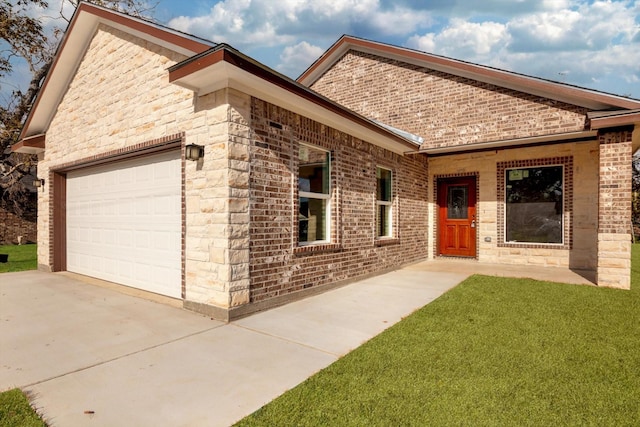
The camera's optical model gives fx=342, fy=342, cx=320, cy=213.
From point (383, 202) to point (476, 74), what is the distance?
4105 millimetres

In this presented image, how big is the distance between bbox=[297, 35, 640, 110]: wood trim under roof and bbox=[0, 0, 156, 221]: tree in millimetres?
13126

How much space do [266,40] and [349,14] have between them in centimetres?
667

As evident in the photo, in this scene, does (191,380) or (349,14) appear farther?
(349,14)

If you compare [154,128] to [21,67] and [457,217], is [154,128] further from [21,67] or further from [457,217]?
[21,67]

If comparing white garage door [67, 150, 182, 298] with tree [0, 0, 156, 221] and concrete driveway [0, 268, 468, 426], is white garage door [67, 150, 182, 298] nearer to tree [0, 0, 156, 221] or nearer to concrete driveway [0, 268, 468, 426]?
concrete driveway [0, 268, 468, 426]

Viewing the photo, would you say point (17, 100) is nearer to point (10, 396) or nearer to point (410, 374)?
point (10, 396)

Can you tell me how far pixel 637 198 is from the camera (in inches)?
770

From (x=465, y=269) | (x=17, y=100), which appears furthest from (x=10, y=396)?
(x=17, y=100)

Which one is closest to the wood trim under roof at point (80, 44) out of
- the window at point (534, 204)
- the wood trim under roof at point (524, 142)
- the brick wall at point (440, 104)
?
the wood trim under roof at point (524, 142)

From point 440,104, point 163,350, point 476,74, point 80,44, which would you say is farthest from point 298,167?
point 476,74

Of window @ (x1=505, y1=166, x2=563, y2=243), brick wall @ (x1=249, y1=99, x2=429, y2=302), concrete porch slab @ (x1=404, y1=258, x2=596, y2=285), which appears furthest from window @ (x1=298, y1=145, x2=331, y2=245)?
window @ (x1=505, y1=166, x2=563, y2=243)

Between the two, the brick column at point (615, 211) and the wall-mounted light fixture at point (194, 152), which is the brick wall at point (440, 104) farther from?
the wall-mounted light fixture at point (194, 152)

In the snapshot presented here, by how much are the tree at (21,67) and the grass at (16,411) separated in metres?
19.7

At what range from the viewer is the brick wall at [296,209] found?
4.89 meters
